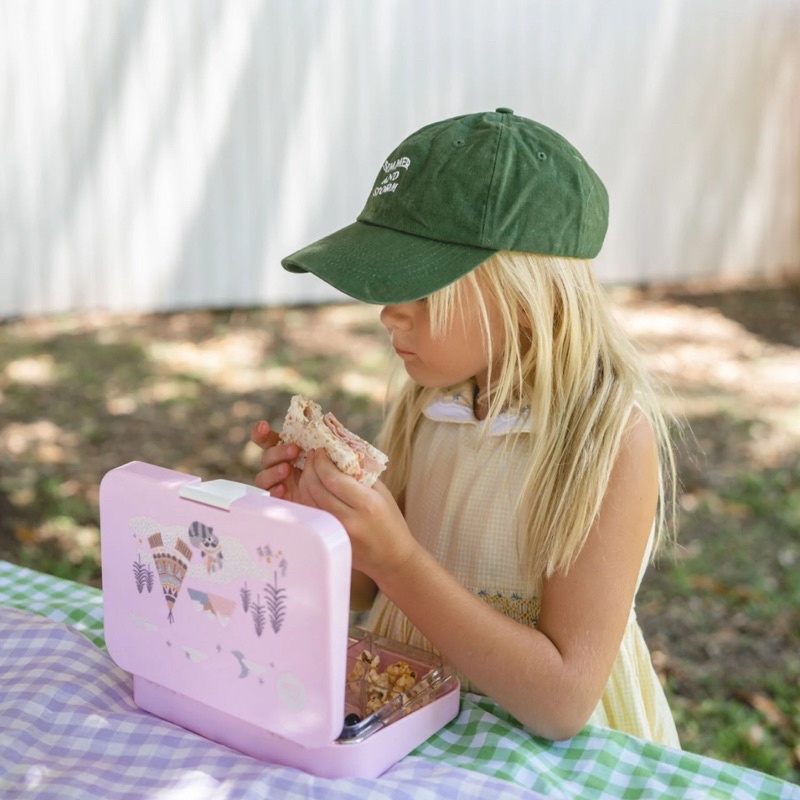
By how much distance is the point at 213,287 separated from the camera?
20.7 ft

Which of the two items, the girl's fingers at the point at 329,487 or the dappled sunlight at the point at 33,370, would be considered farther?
the dappled sunlight at the point at 33,370

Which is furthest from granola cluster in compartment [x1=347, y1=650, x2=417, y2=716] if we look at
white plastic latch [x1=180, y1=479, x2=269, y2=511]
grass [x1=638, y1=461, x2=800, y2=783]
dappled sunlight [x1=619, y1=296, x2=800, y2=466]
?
dappled sunlight [x1=619, y1=296, x2=800, y2=466]

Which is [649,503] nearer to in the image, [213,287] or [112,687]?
[112,687]

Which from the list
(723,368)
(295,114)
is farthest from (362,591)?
(295,114)

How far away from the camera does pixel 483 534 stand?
4.99 feet

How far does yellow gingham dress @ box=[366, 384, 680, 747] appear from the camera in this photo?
1.50 m

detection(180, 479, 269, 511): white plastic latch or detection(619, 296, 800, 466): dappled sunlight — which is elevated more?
detection(180, 479, 269, 511): white plastic latch

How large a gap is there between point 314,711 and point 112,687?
404 millimetres

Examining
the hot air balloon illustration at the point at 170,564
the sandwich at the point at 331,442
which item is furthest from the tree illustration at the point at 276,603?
the sandwich at the point at 331,442

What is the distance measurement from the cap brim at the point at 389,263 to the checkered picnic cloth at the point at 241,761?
0.53 metres

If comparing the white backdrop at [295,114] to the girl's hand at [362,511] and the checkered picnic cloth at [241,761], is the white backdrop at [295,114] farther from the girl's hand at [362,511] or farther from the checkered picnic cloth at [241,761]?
the girl's hand at [362,511]

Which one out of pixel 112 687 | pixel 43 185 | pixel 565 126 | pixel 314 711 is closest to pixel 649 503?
pixel 314 711

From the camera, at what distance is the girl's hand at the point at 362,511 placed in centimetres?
118

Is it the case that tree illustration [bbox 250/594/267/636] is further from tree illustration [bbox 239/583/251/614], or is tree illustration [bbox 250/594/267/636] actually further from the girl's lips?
the girl's lips
